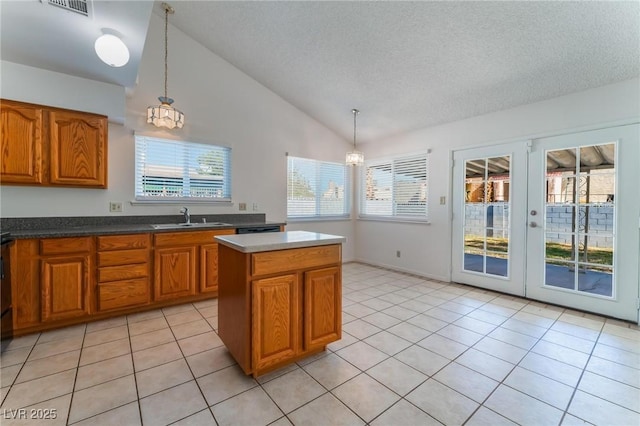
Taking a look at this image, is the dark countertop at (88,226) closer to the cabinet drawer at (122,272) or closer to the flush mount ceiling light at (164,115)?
the cabinet drawer at (122,272)

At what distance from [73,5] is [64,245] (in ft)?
6.58

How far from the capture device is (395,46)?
3020 millimetres

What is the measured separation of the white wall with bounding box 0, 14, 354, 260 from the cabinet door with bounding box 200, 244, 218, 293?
2.60 ft

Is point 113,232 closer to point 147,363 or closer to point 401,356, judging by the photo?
point 147,363

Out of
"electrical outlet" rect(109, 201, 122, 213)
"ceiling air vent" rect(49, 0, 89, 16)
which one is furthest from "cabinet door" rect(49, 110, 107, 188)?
"ceiling air vent" rect(49, 0, 89, 16)

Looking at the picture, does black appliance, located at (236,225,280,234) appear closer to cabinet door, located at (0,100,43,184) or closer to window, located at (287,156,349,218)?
window, located at (287,156,349,218)

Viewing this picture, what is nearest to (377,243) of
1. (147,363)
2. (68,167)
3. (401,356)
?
(401,356)

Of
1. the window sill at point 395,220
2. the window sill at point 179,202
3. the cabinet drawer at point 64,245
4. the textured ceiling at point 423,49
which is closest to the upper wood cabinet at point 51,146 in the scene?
the window sill at point 179,202

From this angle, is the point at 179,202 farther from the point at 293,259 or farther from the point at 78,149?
the point at 293,259

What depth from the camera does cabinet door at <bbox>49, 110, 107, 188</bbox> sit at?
2859 millimetres

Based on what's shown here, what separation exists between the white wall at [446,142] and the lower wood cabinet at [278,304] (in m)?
2.77

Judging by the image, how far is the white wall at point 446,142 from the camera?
2.97m

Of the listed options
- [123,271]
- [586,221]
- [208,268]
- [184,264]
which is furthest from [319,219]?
[586,221]

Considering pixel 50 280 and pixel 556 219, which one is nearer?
pixel 50 280
